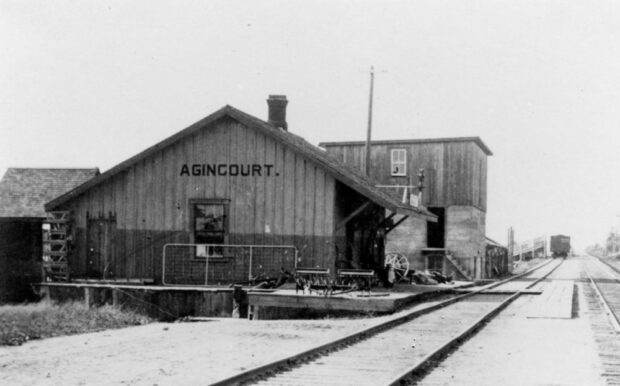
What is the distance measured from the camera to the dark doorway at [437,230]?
3653cm

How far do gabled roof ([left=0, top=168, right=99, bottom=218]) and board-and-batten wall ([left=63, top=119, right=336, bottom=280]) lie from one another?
3.79 metres

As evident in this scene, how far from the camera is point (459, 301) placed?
2028 centimetres

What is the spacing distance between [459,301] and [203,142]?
7.78 metres

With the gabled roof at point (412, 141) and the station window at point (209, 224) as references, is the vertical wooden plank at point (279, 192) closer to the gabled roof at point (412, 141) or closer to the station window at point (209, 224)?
the station window at point (209, 224)

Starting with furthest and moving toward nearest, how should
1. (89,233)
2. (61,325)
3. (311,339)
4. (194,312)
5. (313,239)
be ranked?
(89,233) < (313,239) < (194,312) < (61,325) < (311,339)

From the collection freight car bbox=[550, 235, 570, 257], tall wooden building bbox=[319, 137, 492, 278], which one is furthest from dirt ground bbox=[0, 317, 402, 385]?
freight car bbox=[550, 235, 570, 257]

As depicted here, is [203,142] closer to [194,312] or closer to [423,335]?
[194,312]

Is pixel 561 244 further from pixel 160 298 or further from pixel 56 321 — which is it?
pixel 56 321

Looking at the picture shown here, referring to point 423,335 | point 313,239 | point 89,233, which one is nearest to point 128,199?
point 89,233

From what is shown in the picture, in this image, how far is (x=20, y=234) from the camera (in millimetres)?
23469

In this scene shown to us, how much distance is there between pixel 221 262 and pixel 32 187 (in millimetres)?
8508

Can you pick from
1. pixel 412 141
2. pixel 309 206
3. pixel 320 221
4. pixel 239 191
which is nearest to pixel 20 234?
pixel 239 191

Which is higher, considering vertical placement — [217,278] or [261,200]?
[261,200]

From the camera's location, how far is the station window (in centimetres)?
2020
